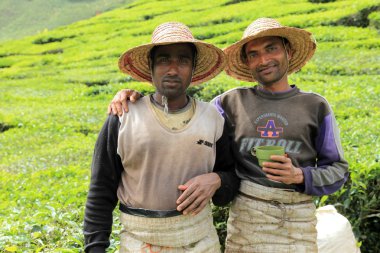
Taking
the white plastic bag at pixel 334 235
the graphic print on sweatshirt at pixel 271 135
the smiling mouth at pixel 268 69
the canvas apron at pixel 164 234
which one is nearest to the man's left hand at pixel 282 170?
the graphic print on sweatshirt at pixel 271 135

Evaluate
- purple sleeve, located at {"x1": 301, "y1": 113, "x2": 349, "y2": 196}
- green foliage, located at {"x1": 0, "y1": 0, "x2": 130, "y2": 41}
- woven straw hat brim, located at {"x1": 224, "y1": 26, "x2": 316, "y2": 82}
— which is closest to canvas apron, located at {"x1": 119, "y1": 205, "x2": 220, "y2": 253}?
purple sleeve, located at {"x1": 301, "y1": 113, "x2": 349, "y2": 196}

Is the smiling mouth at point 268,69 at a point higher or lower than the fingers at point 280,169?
higher

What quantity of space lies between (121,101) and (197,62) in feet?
1.74

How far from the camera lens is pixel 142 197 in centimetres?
220

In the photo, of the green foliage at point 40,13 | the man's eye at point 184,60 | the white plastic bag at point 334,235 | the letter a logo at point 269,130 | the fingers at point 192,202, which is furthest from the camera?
the green foliage at point 40,13

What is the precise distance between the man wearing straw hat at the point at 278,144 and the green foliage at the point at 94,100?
2.89ft

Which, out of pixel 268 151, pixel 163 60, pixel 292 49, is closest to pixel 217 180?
pixel 268 151

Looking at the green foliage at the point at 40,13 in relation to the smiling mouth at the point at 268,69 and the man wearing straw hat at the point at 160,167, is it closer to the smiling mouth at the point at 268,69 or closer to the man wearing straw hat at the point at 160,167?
the smiling mouth at the point at 268,69

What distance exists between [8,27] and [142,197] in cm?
4014

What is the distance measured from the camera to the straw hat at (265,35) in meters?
2.57

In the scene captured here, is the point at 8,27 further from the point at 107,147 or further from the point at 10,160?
the point at 107,147

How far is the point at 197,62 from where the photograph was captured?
2.58 metres

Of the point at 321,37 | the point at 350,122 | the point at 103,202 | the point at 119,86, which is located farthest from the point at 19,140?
the point at 321,37

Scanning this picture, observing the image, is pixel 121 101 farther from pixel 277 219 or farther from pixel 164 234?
pixel 277 219
